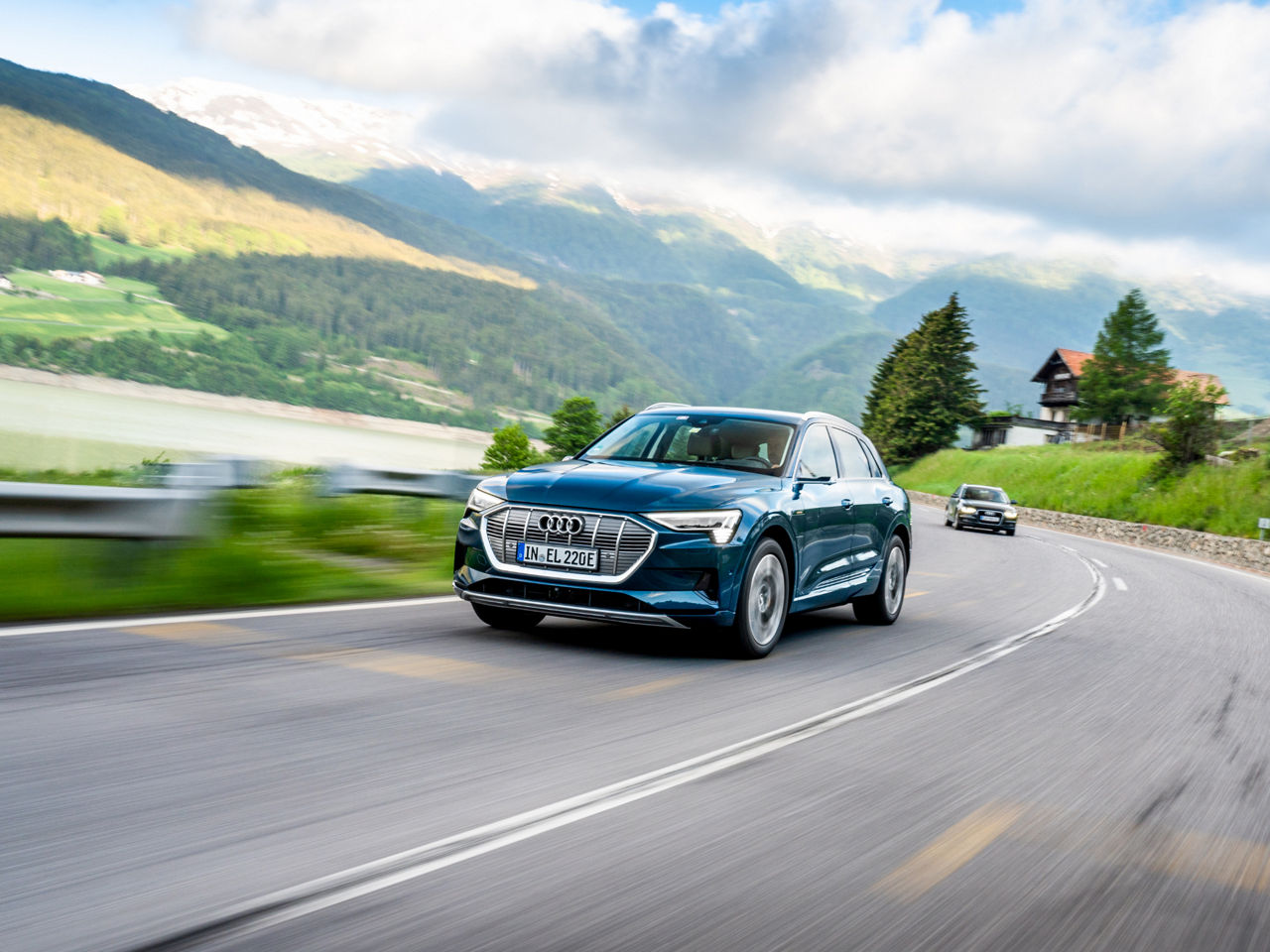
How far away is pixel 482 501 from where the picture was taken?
7.31 m

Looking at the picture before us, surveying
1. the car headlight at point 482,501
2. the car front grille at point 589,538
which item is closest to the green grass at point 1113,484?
the car front grille at point 589,538

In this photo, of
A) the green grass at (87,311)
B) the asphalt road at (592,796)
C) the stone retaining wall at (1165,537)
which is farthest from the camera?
the green grass at (87,311)

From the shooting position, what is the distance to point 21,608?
23.3 feet

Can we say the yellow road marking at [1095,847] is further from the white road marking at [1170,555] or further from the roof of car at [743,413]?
the white road marking at [1170,555]

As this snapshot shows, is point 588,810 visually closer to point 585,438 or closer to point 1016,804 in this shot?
point 1016,804

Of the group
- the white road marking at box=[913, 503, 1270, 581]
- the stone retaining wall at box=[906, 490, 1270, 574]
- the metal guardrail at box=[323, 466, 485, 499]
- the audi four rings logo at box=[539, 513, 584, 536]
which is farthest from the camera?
the stone retaining wall at box=[906, 490, 1270, 574]

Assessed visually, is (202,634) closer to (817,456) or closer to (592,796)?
(592,796)

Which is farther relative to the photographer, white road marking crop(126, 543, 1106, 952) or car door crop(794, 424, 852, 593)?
car door crop(794, 424, 852, 593)

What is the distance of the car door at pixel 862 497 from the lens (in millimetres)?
8961

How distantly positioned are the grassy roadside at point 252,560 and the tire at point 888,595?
3.63 m

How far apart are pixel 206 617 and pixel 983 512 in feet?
96.9

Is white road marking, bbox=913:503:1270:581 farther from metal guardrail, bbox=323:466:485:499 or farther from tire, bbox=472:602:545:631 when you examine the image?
tire, bbox=472:602:545:631

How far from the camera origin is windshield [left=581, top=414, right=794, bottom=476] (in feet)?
26.8

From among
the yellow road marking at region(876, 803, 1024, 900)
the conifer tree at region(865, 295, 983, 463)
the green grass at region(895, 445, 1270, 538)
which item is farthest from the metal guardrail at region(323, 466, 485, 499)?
the conifer tree at region(865, 295, 983, 463)
